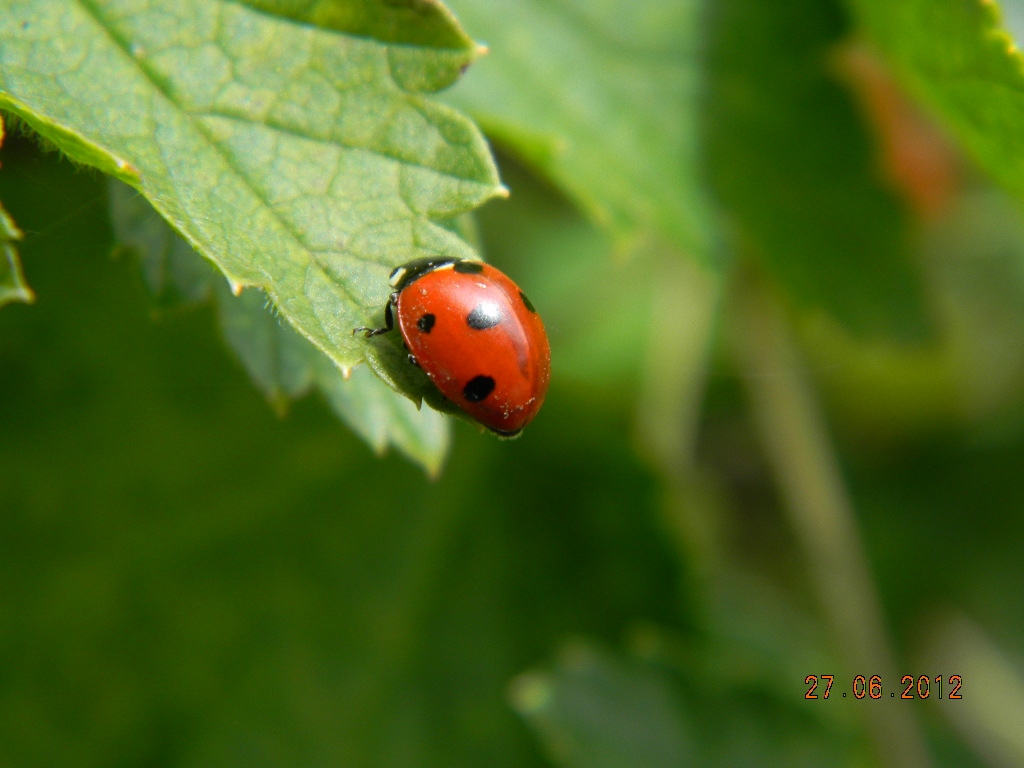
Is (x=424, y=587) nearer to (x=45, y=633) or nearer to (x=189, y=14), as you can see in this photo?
(x=45, y=633)

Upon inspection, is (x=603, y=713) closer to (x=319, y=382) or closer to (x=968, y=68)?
(x=319, y=382)

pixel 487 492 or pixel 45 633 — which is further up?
pixel 487 492

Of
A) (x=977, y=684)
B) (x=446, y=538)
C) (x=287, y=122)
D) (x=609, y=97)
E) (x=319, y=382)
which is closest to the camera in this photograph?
(x=287, y=122)

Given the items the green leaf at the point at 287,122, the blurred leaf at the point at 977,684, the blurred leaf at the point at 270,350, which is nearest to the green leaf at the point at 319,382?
the blurred leaf at the point at 270,350

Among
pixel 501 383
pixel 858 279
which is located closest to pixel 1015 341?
pixel 858 279
